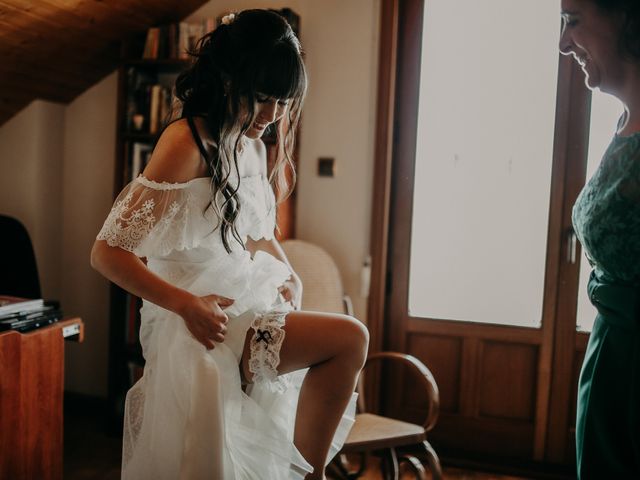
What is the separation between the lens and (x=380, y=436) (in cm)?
216

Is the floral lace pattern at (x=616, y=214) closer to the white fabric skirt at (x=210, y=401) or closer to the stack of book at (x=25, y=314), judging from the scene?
the white fabric skirt at (x=210, y=401)

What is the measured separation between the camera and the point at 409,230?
2.91m

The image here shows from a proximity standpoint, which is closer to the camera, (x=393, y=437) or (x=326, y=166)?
(x=393, y=437)

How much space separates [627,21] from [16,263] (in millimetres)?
2612

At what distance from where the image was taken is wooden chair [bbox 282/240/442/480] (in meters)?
2.17

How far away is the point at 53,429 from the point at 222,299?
1.06m

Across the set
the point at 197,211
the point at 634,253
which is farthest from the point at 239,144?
the point at 634,253

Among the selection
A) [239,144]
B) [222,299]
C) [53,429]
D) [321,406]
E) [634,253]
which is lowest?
[53,429]

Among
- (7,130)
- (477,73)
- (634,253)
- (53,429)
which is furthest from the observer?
(7,130)

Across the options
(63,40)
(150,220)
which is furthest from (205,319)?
(63,40)

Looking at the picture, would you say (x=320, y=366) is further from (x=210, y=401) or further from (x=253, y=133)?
(x=253, y=133)

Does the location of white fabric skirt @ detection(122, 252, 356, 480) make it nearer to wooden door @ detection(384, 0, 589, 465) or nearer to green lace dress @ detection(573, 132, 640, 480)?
green lace dress @ detection(573, 132, 640, 480)

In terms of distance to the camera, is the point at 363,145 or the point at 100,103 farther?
the point at 100,103

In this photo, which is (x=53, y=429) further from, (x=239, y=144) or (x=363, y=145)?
(x=363, y=145)
